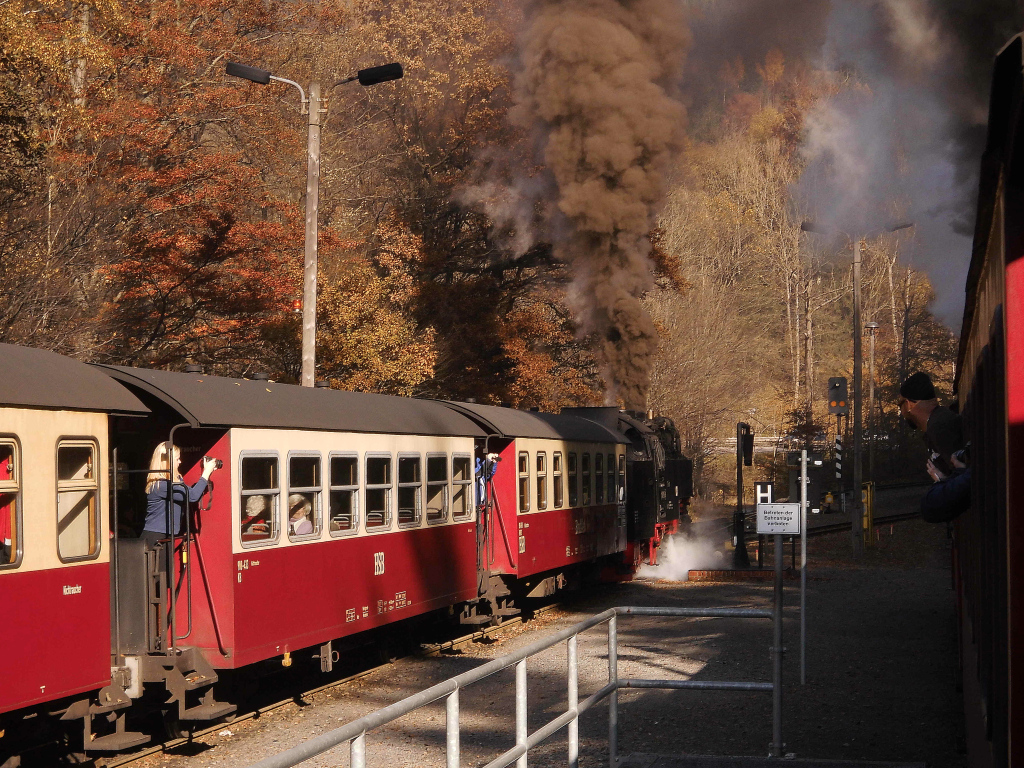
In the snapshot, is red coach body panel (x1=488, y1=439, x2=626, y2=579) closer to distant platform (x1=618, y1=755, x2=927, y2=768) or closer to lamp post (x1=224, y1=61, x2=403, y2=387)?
lamp post (x1=224, y1=61, x2=403, y2=387)

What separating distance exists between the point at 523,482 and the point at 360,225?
18994 mm

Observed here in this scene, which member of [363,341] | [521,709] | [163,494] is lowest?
[521,709]

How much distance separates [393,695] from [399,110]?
89.9 ft

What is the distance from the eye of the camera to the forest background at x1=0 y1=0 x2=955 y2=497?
19609 mm

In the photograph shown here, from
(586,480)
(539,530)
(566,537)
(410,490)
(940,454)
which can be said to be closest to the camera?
(940,454)

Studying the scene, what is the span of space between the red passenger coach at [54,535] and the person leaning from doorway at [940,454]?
5271mm

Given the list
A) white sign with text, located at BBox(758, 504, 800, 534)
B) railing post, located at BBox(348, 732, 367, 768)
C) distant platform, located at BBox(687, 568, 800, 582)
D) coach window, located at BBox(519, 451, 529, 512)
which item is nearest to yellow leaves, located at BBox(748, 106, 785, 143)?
distant platform, located at BBox(687, 568, 800, 582)

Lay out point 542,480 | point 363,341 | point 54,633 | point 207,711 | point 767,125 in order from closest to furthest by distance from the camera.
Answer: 1. point 54,633
2. point 207,711
3. point 542,480
4. point 363,341
5. point 767,125

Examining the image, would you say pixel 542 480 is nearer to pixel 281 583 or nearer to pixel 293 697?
pixel 293 697

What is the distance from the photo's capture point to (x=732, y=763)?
7.89 m

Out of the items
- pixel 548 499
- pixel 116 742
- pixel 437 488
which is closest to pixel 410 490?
pixel 437 488

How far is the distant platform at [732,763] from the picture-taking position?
7766 mm

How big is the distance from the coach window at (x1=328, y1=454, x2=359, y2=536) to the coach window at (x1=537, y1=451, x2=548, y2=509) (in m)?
5.85

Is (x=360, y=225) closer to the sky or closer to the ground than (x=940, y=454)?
closer to the sky
